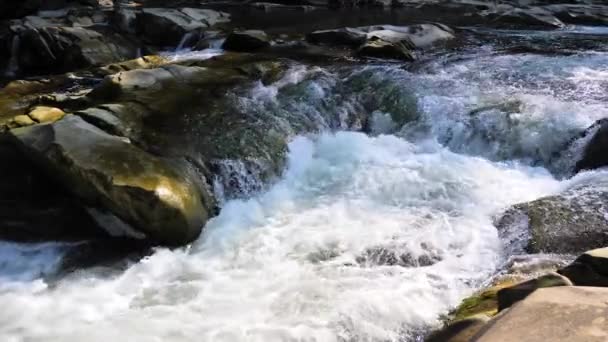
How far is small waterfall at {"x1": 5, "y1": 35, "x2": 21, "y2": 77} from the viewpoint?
A: 14.5 metres

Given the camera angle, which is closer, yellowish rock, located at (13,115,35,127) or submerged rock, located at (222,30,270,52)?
yellowish rock, located at (13,115,35,127)

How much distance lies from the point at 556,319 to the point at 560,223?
3.51 meters

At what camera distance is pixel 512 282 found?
5.51 m

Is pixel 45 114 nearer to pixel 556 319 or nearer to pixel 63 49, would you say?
pixel 63 49

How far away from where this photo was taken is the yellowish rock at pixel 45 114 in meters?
8.96

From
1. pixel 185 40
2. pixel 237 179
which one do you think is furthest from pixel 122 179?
pixel 185 40

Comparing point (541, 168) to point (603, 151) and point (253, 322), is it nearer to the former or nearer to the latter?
point (603, 151)

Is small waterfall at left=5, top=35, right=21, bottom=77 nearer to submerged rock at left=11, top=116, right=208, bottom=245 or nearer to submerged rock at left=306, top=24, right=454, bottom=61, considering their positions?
submerged rock at left=306, top=24, right=454, bottom=61

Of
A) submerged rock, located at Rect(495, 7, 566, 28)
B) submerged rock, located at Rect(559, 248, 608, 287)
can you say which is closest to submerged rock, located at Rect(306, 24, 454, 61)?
submerged rock, located at Rect(495, 7, 566, 28)

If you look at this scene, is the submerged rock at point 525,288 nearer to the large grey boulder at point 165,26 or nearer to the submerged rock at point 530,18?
the large grey boulder at point 165,26

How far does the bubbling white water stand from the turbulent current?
0.02 metres

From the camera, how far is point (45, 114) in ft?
29.9

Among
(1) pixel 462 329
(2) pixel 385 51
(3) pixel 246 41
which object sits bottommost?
(1) pixel 462 329

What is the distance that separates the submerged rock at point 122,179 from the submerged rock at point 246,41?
24.7ft
